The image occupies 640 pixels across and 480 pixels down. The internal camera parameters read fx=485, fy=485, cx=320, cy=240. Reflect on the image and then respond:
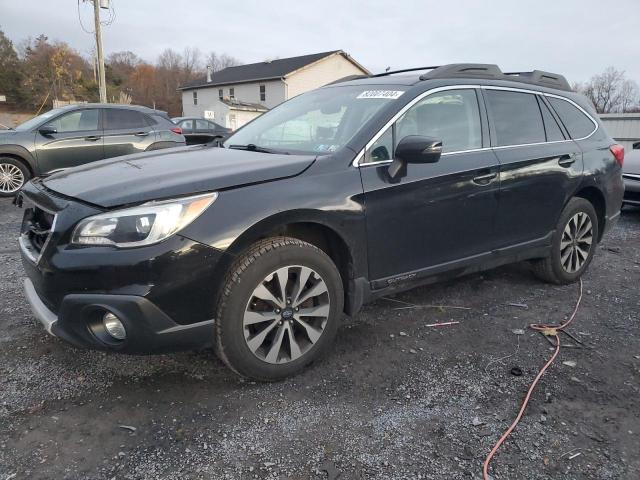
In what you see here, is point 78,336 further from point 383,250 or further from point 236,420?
point 383,250

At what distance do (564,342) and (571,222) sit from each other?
135cm

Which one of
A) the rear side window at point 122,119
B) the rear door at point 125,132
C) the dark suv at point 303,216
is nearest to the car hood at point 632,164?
the dark suv at point 303,216

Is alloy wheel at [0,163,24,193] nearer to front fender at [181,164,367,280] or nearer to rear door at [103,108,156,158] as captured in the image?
rear door at [103,108,156,158]

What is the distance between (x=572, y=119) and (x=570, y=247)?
1.14 m

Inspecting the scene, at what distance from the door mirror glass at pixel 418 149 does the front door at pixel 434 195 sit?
0.14 metres

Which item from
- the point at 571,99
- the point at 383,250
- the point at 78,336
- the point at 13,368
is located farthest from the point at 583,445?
the point at 571,99

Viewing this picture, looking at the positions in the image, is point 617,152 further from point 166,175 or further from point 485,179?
point 166,175

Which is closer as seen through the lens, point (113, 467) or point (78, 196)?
point (113, 467)

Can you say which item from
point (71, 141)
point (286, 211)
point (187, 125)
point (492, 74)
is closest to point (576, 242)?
point (492, 74)

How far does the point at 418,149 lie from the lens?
2.78 meters

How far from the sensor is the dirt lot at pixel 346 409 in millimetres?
2078

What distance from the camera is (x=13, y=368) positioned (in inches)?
109

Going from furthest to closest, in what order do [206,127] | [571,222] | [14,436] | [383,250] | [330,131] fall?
[206,127] < [571,222] < [330,131] < [383,250] < [14,436]

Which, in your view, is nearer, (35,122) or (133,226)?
(133,226)
